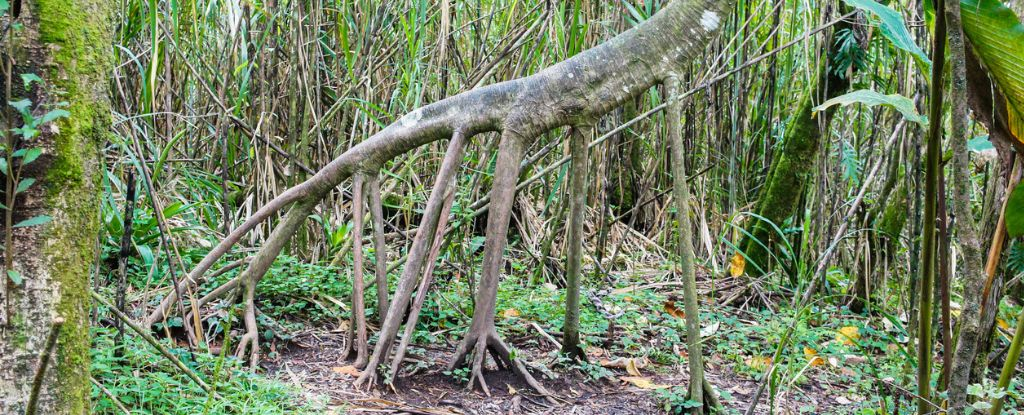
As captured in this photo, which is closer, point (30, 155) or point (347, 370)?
point (30, 155)

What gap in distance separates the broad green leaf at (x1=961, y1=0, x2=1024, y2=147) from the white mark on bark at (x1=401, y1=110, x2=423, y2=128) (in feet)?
6.71

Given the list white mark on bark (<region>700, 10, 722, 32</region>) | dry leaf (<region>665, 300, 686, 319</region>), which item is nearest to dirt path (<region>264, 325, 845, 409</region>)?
dry leaf (<region>665, 300, 686, 319</region>)

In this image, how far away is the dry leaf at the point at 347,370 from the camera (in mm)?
3166

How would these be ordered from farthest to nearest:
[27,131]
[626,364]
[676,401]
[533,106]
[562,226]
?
[562,226] < [626,364] < [533,106] < [676,401] < [27,131]

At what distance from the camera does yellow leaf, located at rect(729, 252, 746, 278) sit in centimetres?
493

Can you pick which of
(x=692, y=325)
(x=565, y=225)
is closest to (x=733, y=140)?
(x=565, y=225)

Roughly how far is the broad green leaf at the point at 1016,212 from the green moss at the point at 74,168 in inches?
92.4

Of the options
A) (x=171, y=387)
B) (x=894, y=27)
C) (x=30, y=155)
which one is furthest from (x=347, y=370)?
(x=894, y=27)

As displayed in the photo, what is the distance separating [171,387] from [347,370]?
73 cm

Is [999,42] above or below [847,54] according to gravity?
below

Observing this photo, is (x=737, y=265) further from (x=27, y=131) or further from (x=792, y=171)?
(x=27, y=131)

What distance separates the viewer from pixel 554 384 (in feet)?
10.7

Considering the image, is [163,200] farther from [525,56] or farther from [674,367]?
[674,367]

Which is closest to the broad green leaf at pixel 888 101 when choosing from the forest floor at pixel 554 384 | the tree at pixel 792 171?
the forest floor at pixel 554 384
